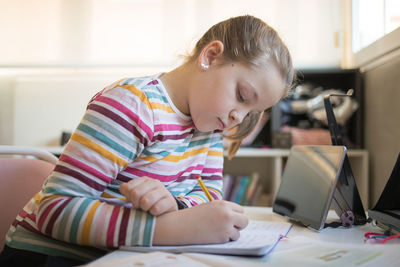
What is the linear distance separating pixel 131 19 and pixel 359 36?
1.47 m

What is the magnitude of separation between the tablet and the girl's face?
191mm

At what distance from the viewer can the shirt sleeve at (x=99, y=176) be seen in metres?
0.58

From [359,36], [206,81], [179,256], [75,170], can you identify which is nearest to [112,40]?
[359,36]

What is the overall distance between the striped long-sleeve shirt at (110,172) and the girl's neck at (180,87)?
23mm

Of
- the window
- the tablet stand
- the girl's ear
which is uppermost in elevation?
the window

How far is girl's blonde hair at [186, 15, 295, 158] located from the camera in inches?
31.2

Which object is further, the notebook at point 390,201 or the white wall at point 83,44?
the white wall at point 83,44

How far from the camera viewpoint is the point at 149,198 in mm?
588

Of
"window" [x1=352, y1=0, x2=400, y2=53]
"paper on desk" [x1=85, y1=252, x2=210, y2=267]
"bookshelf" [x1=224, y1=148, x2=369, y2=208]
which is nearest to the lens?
"paper on desk" [x1=85, y1=252, x2=210, y2=267]

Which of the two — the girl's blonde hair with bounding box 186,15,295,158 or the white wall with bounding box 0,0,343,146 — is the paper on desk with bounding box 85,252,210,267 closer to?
the girl's blonde hair with bounding box 186,15,295,158

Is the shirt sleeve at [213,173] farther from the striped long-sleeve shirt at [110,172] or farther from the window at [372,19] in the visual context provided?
the window at [372,19]

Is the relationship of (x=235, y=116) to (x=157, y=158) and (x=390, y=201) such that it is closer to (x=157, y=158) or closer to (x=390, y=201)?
(x=157, y=158)

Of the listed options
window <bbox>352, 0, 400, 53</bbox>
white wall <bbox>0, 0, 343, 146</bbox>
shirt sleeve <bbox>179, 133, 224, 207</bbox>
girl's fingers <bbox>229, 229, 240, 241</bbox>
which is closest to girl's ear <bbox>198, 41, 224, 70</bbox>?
shirt sleeve <bbox>179, 133, 224, 207</bbox>

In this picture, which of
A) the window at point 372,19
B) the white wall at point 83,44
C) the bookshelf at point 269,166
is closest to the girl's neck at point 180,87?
the window at point 372,19
